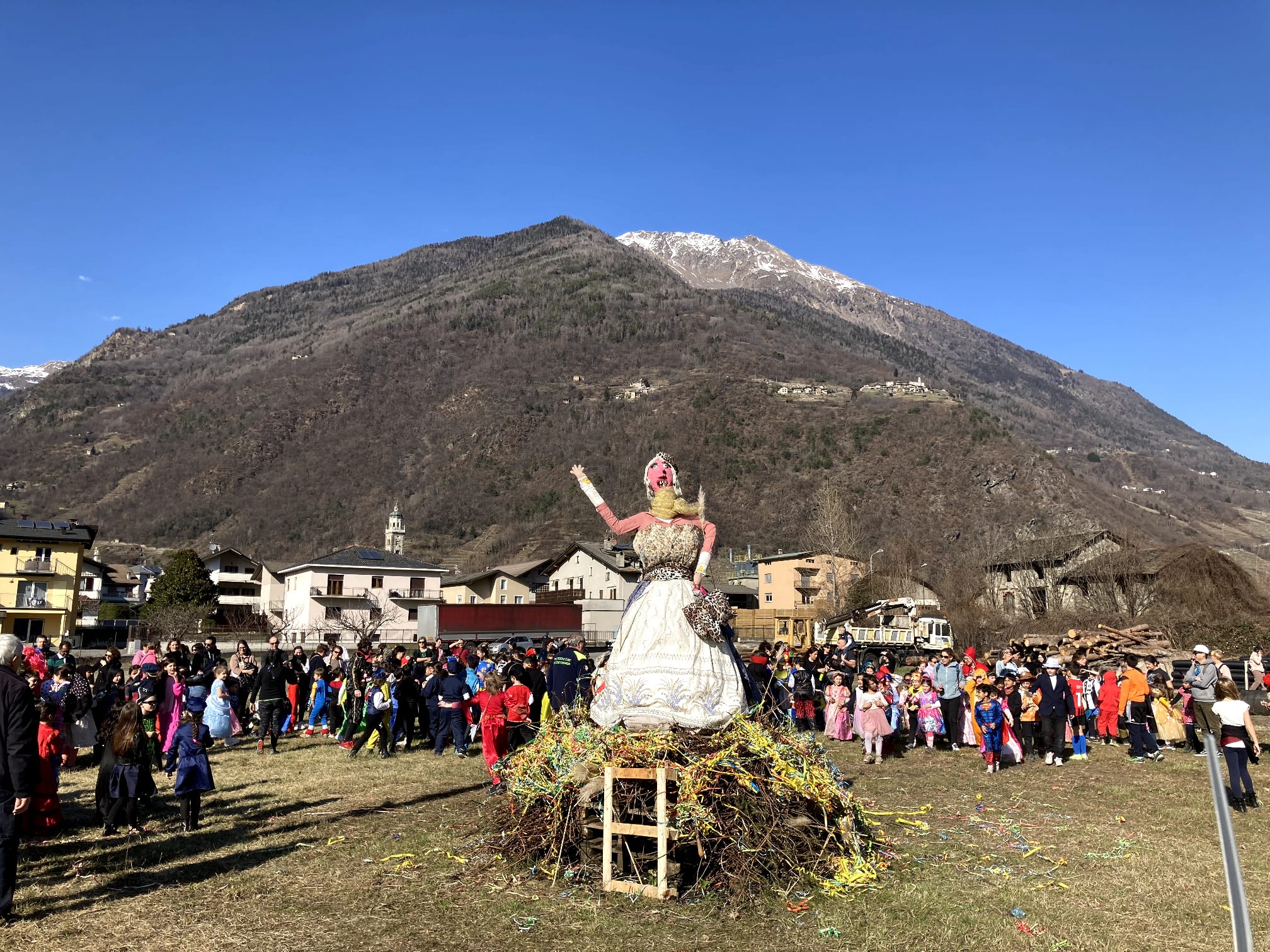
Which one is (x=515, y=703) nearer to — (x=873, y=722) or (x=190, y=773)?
(x=190, y=773)

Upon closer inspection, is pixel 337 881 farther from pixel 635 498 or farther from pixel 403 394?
pixel 403 394

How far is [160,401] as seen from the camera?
190m

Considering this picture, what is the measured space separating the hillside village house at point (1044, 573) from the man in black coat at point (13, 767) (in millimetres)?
47545

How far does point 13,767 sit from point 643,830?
4760mm

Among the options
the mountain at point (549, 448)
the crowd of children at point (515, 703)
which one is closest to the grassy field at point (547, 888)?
the crowd of children at point (515, 703)

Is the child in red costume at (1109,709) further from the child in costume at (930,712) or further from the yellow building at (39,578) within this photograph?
the yellow building at (39,578)

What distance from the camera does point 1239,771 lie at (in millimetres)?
10656

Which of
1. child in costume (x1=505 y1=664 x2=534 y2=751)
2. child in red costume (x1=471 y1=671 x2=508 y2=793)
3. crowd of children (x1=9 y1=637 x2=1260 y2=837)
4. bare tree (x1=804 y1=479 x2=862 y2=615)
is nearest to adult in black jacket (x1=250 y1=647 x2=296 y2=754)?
crowd of children (x1=9 y1=637 x2=1260 y2=837)

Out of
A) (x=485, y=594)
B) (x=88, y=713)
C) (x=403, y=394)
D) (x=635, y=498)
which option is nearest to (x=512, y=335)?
(x=403, y=394)

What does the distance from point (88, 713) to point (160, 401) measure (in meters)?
202

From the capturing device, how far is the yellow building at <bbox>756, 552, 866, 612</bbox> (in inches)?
2790

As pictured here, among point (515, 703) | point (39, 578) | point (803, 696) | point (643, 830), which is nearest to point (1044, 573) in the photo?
point (803, 696)

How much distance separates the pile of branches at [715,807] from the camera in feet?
23.1

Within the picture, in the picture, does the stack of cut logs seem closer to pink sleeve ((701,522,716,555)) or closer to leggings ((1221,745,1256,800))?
leggings ((1221,745,1256,800))
